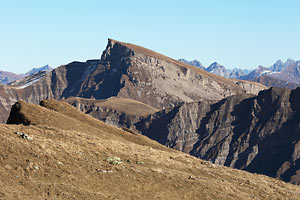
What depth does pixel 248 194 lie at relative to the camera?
4012 centimetres

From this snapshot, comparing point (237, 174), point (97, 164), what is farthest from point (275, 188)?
point (97, 164)

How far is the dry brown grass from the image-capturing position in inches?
1296

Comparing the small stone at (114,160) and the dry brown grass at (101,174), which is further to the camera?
the small stone at (114,160)

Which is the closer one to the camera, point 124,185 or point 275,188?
point 124,185

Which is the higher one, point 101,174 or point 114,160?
point 114,160

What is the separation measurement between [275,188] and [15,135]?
76.5 feet

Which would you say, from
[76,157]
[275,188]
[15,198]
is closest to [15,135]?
[76,157]

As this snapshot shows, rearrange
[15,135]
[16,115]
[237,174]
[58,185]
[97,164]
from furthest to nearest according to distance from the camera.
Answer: [16,115] → [237,174] → [15,135] → [97,164] → [58,185]

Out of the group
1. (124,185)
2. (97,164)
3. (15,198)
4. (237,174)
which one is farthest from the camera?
(237,174)

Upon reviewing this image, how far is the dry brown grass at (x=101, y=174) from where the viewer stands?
3291cm

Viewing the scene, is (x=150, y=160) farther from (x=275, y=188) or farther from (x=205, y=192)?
(x=275, y=188)

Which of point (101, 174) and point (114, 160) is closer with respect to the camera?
point (101, 174)

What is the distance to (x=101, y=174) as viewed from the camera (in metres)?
37.0

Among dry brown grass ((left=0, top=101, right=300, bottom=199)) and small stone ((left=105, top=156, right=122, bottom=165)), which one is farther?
small stone ((left=105, top=156, right=122, bottom=165))
